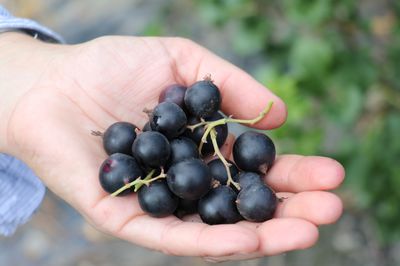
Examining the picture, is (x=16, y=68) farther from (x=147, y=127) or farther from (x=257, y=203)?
(x=257, y=203)

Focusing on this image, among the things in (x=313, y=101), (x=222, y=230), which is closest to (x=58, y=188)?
(x=222, y=230)

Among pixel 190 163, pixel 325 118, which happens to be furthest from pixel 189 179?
pixel 325 118

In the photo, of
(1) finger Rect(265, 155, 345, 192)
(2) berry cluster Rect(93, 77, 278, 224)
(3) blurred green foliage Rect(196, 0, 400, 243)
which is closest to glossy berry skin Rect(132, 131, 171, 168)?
(2) berry cluster Rect(93, 77, 278, 224)

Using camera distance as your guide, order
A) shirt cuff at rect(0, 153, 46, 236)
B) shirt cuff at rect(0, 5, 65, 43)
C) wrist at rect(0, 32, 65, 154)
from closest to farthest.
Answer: wrist at rect(0, 32, 65, 154)
shirt cuff at rect(0, 153, 46, 236)
shirt cuff at rect(0, 5, 65, 43)

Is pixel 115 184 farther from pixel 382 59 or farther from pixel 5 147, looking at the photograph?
pixel 382 59

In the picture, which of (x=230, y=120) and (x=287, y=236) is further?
(x=230, y=120)

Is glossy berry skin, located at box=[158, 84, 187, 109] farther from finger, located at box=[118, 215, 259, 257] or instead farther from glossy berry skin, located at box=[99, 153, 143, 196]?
finger, located at box=[118, 215, 259, 257]

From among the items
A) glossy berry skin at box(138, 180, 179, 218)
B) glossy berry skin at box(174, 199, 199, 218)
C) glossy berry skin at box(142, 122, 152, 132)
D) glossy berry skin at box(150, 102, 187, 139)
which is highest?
glossy berry skin at box(150, 102, 187, 139)
